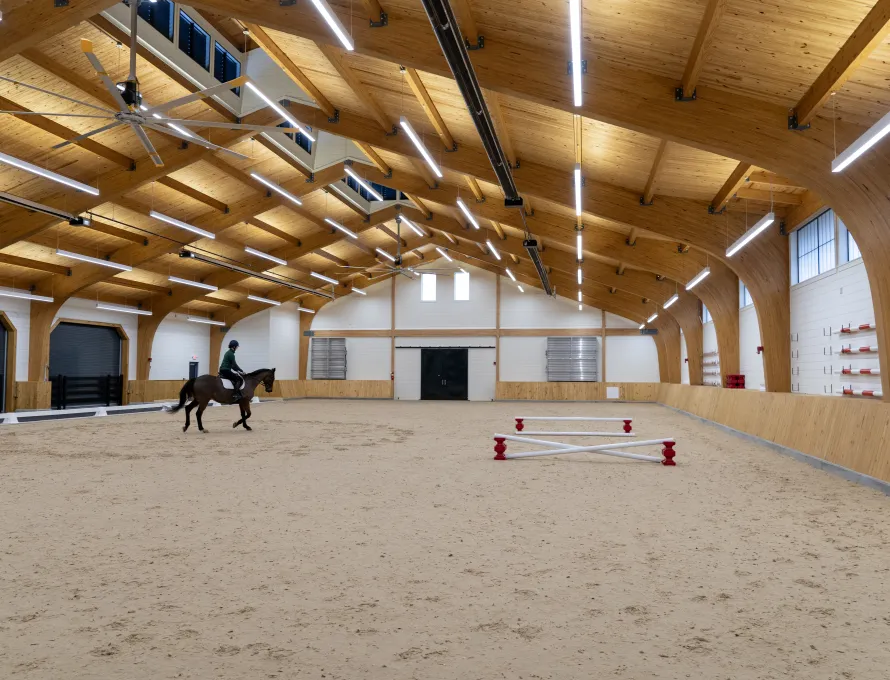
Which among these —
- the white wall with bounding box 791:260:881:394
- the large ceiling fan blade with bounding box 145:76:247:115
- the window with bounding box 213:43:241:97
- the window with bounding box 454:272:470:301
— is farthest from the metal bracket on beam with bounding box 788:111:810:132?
the window with bounding box 454:272:470:301

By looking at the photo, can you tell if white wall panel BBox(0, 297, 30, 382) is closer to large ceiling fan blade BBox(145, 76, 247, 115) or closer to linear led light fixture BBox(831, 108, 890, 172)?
large ceiling fan blade BBox(145, 76, 247, 115)

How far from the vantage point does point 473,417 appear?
1822 centimetres

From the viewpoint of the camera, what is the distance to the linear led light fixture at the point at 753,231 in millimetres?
9618

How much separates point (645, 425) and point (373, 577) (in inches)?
522

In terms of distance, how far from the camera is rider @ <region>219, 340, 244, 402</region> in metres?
12.2

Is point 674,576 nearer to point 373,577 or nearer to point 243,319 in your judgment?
point 373,577

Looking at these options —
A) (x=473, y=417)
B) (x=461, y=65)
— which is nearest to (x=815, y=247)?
(x=461, y=65)

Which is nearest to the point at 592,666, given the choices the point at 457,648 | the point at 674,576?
the point at 457,648

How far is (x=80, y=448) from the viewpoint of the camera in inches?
402

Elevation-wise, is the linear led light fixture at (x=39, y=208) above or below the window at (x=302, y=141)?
below

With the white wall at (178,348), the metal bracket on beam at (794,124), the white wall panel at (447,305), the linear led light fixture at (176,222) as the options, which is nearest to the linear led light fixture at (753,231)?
the metal bracket on beam at (794,124)

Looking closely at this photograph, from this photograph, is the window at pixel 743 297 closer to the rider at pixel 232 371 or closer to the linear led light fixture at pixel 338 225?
the linear led light fixture at pixel 338 225

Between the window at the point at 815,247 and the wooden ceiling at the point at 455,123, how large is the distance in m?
0.43

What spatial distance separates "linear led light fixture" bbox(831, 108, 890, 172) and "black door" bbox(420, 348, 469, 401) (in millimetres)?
24171
